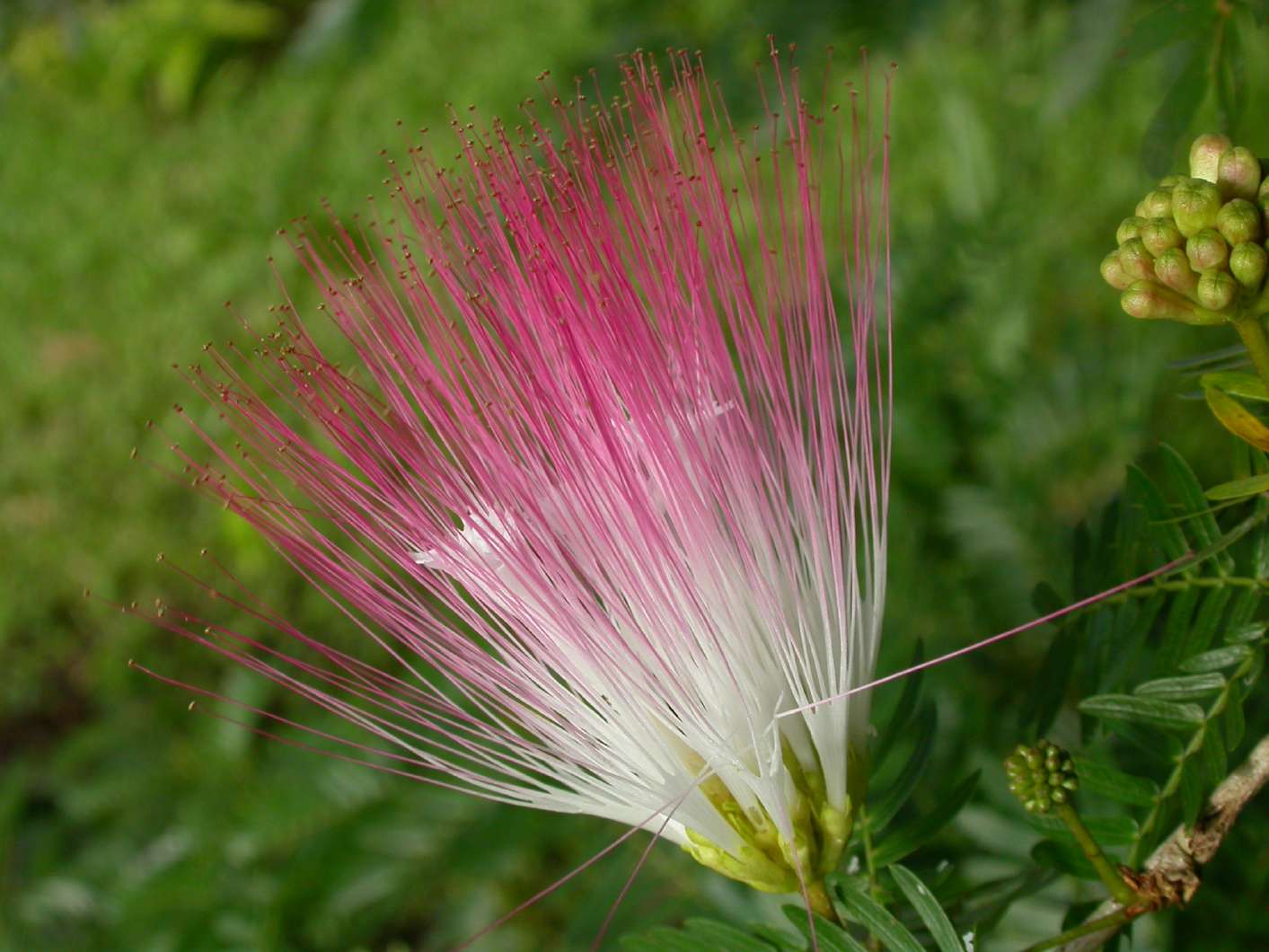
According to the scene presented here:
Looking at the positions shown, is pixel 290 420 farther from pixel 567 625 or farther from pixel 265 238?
pixel 567 625

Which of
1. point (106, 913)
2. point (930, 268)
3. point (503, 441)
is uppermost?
point (503, 441)

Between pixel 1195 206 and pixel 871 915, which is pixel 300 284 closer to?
pixel 871 915

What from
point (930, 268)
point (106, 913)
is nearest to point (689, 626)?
point (930, 268)

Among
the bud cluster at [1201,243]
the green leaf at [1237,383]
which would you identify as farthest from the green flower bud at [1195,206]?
the green leaf at [1237,383]

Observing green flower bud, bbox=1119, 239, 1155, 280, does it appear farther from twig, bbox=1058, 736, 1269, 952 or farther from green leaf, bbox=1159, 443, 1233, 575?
twig, bbox=1058, 736, 1269, 952

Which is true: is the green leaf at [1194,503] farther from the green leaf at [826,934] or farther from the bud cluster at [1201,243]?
the green leaf at [826,934]

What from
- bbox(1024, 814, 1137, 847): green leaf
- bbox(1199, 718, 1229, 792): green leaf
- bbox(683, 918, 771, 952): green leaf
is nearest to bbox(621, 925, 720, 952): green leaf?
bbox(683, 918, 771, 952): green leaf

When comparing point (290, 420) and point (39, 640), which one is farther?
point (39, 640)
